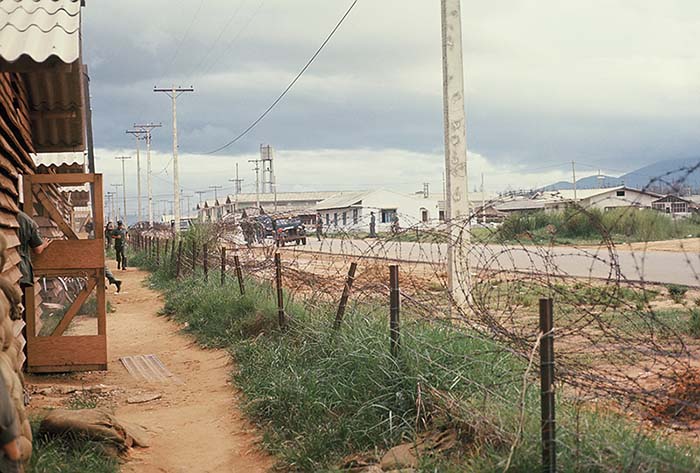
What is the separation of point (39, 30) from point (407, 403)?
144 inches

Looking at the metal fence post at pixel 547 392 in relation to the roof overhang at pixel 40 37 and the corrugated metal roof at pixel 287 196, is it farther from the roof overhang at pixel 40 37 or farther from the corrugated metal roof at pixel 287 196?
the corrugated metal roof at pixel 287 196

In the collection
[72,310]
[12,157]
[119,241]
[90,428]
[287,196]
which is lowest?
[90,428]

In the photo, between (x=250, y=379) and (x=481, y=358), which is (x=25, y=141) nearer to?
(x=250, y=379)

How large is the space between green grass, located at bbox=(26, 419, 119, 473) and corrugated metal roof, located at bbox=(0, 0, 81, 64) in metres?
2.69

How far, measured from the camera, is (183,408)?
8.40 metres

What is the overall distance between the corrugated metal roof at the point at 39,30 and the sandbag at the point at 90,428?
2.74 m

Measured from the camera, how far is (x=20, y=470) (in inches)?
154

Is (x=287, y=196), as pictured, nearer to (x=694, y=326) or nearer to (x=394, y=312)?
(x=694, y=326)

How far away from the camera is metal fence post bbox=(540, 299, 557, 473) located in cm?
418

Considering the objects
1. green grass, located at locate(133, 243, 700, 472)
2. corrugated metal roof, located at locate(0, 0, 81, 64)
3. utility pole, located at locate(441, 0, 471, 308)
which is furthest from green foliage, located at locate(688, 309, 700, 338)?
corrugated metal roof, located at locate(0, 0, 81, 64)

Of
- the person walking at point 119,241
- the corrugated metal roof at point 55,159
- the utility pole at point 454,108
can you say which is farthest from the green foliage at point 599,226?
the person walking at point 119,241

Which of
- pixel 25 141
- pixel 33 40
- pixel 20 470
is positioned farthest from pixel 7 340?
pixel 25 141

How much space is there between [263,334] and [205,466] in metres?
3.91

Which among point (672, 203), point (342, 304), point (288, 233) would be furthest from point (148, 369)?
point (288, 233)
